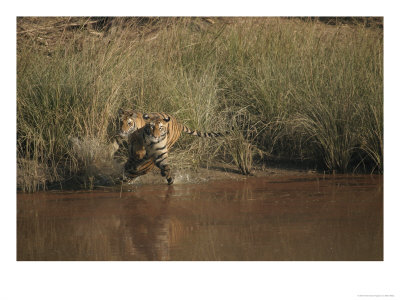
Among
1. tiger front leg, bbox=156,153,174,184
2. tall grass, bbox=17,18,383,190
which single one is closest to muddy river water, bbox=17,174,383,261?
tiger front leg, bbox=156,153,174,184

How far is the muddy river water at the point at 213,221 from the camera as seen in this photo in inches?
168

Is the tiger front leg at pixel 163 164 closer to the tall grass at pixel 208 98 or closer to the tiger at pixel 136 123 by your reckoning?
the tiger at pixel 136 123

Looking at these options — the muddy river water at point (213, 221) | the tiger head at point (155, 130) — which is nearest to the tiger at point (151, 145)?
the tiger head at point (155, 130)

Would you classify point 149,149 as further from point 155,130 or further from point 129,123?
point 129,123

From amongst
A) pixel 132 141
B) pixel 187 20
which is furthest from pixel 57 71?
pixel 187 20

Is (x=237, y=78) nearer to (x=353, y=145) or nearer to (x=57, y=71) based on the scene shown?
(x=353, y=145)

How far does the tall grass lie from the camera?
6.92m

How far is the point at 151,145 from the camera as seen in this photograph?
6250 mm

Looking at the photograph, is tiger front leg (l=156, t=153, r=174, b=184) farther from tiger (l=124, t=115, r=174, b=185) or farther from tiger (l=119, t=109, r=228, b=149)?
tiger (l=119, t=109, r=228, b=149)

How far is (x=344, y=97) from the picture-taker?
729cm

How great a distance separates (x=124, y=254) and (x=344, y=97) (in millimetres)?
4170

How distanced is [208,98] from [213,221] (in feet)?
10.0

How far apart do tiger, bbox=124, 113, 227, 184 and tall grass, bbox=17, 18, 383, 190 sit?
39cm

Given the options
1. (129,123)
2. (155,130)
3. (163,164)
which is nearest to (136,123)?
(129,123)
